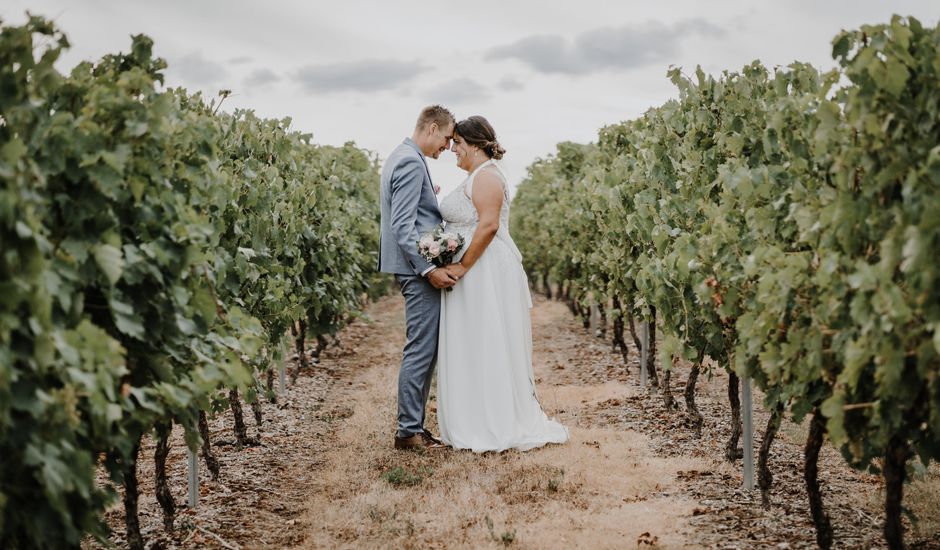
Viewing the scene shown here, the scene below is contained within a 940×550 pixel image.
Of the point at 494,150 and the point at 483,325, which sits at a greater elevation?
the point at 494,150

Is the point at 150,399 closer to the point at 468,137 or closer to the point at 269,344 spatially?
the point at 269,344

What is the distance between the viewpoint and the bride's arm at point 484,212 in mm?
6590

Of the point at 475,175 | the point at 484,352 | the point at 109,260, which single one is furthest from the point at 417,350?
the point at 109,260

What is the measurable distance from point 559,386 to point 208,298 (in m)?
6.80

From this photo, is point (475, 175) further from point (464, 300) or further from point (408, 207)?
point (464, 300)

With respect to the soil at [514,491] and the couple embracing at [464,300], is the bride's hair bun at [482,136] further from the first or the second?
the soil at [514,491]

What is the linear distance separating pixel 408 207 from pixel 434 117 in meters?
0.77

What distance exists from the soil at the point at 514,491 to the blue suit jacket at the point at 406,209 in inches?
57.1

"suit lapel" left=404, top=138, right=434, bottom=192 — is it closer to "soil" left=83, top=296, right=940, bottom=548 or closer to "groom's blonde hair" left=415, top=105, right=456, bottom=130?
"groom's blonde hair" left=415, top=105, right=456, bottom=130

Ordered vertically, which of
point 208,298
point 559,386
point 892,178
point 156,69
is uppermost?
point 156,69

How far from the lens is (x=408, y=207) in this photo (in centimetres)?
660

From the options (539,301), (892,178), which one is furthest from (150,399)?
(539,301)

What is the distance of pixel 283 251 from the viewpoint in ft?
25.2

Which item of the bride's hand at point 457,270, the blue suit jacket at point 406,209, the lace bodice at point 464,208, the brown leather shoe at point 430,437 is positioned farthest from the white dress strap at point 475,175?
the brown leather shoe at point 430,437
